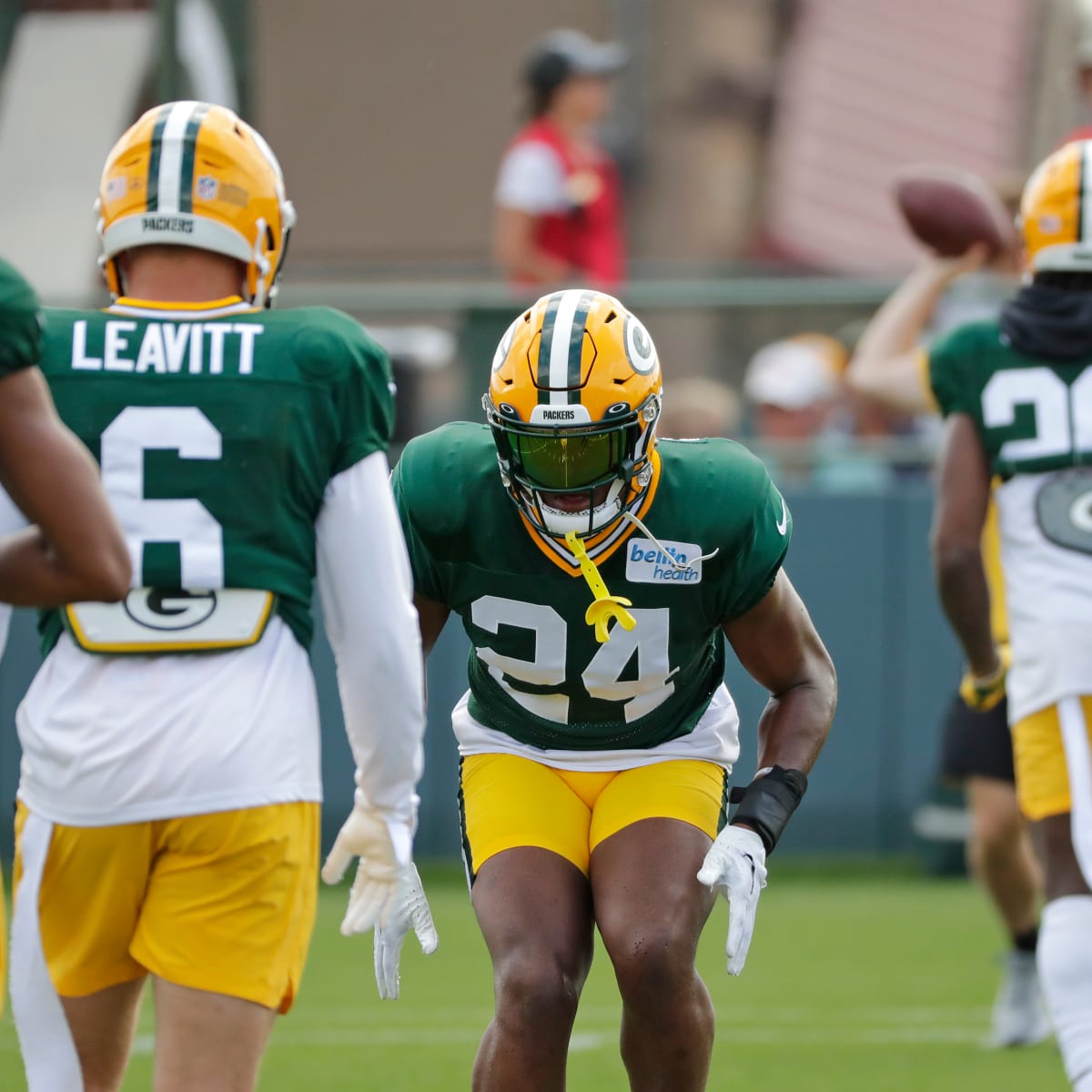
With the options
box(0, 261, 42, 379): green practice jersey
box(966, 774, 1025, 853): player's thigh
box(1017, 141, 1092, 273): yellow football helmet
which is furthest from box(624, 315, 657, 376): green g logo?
box(966, 774, 1025, 853): player's thigh

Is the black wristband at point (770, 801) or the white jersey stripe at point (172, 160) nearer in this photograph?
the white jersey stripe at point (172, 160)

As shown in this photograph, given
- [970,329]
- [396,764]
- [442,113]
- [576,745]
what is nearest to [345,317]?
[396,764]

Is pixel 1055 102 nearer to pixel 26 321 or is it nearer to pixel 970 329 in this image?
pixel 970 329

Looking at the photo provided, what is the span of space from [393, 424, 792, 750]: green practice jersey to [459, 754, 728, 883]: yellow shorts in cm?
8

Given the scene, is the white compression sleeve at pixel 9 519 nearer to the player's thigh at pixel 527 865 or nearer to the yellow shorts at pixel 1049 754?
the player's thigh at pixel 527 865

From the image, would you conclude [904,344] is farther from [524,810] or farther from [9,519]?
[9,519]

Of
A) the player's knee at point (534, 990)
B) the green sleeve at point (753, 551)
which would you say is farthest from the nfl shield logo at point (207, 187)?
the player's knee at point (534, 990)

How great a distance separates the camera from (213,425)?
3086 mm

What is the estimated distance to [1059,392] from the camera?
4555 millimetres

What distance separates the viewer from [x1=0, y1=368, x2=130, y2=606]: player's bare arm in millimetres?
2535

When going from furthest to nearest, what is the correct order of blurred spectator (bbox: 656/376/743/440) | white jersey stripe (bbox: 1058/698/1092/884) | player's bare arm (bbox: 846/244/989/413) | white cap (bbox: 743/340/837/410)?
1. white cap (bbox: 743/340/837/410)
2. blurred spectator (bbox: 656/376/743/440)
3. player's bare arm (bbox: 846/244/989/413)
4. white jersey stripe (bbox: 1058/698/1092/884)

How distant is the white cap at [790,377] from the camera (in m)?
9.02

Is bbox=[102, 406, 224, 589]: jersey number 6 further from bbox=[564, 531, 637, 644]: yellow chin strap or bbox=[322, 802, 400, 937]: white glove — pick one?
bbox=[564, 531, 637, 644]: yellow chin strap

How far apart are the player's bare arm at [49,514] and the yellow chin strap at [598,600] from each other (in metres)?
1.18
